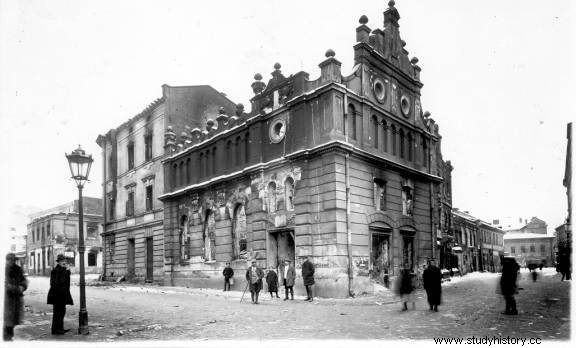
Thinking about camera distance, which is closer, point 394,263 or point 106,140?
point 394,263

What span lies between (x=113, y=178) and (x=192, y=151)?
12963mm

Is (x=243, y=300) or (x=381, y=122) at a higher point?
(x=381, y=122)

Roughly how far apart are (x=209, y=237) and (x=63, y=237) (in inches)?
1278

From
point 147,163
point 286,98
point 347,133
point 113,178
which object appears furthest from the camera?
point 113,178

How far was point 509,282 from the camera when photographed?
1172 cm

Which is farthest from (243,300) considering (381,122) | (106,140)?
(106,140)

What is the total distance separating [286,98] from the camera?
19828mm

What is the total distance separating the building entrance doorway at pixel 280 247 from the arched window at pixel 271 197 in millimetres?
1073

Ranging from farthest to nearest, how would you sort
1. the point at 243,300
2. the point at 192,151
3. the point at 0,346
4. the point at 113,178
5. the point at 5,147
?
the point at 113,178 < the point at 192,151 < the point at 243,300 < the point at 5,147 < the point at 0,346

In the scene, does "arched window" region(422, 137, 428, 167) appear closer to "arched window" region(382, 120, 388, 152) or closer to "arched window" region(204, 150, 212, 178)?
"arched window" region(382, 120, 388, 152)

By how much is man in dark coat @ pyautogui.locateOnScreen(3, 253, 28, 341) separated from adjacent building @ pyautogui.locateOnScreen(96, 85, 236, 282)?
810 inches

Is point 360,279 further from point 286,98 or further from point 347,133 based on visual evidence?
point 286,98

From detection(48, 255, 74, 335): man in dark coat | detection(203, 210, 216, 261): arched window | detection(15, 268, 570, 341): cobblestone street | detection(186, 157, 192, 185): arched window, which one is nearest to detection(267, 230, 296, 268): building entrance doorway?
detection(15, 268, 570, 341): cobblestone street

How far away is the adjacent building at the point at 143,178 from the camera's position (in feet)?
98.8
